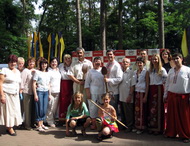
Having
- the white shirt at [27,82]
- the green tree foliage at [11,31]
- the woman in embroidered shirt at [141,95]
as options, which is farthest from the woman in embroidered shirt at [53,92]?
the green tree foliage at [11,31]

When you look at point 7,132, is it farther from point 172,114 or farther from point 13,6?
point 13,6

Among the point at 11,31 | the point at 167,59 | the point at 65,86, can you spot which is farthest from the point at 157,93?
the point at 11,31

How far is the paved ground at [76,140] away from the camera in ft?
13.6

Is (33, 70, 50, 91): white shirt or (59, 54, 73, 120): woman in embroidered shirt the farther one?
(59, 54, 73, 120): woman in embroidered shirt

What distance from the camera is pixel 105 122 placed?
14.3 ft

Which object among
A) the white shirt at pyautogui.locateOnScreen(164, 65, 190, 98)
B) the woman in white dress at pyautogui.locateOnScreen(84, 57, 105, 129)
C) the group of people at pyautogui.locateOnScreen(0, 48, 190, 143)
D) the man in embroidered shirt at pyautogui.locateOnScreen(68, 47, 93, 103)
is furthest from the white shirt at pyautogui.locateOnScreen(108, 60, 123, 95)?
the white shirt at pyautogui.locateOnScreen(164, 65, 190, 98)

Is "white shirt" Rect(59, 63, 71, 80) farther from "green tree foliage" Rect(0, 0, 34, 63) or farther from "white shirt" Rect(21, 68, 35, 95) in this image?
"green tree foliage" Rect(0, 0, 34, 63)

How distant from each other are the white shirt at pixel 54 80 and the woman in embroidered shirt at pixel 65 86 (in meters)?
0.15

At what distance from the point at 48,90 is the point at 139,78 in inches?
91.5

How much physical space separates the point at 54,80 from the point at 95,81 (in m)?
1.23

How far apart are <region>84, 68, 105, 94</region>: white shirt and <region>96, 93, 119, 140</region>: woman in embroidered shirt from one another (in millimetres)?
345

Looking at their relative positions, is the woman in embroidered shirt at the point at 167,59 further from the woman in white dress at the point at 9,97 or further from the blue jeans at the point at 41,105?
the woman in white dress at the point at 9,97

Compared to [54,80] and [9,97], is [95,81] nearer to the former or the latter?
[54,80]

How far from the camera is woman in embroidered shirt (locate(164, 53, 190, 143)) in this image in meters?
4.14
